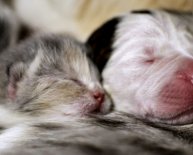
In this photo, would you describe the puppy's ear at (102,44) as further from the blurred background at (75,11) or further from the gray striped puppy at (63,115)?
the blurred background at (75,11)

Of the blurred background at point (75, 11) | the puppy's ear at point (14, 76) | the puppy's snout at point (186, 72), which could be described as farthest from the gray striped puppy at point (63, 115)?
the blurred background at point (75, 11)

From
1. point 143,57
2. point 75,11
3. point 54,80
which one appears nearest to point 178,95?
point 143,57

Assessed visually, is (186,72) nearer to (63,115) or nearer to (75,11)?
(63,115)

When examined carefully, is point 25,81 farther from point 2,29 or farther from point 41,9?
point 41,9

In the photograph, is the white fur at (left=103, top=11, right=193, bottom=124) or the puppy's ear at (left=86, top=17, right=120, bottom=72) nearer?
the white fur at (left=103, top=11, right=193, bottom=124)

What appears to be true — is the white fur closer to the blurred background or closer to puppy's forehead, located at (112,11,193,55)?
puppy's forehead, located at (112,11,193,55)

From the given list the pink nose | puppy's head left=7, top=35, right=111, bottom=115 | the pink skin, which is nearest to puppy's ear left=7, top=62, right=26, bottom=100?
puppy's head left=7, top=35, right=111, bottom=115

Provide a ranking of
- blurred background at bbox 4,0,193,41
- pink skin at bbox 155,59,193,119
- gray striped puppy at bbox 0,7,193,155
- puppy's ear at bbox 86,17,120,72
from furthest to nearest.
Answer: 1. blurred background at bbox 4,0,193,41
2. puppy's ear at bbox 86,17,120,72
3. pink skin at bbox 155,59,193,119
4. gray striped puppy at bbox 0,7,193,155
